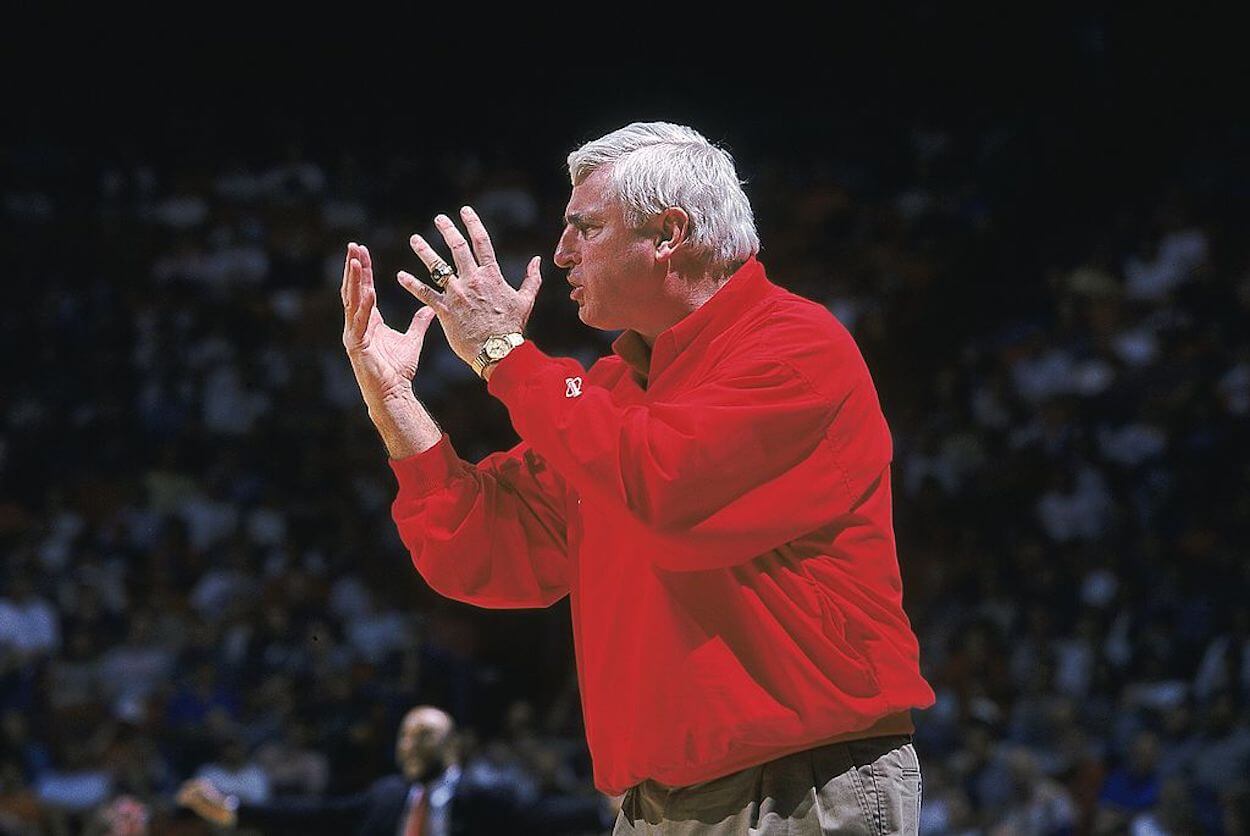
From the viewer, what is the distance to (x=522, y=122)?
13.5m

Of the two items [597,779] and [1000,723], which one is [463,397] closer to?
[1000,723]

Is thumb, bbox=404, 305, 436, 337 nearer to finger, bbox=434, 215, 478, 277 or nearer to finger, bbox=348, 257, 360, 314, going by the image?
finger, bbox=348, 257, 360, 314

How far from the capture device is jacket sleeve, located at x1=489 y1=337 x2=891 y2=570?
2295 mm

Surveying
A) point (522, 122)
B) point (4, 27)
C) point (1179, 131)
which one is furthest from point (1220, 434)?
point (4, 27)

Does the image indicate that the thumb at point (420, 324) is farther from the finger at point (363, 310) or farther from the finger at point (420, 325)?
the finger at point (363, 310)

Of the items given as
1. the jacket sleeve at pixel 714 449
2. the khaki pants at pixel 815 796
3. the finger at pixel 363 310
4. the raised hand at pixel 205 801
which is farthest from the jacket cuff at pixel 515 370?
the raised hand at pixel 205 801

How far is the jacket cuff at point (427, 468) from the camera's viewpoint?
273 cm

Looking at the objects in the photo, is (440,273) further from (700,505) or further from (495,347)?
(700,505)

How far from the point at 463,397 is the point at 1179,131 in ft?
19.1

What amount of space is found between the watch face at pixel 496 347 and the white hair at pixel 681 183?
0.89ft

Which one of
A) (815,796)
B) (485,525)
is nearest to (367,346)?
(485,525)

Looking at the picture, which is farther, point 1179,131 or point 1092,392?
point 1179,131

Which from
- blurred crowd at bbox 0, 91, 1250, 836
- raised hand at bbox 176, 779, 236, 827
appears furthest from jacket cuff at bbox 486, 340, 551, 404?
blurred crowd at bbox 0, 91, 1250, 836

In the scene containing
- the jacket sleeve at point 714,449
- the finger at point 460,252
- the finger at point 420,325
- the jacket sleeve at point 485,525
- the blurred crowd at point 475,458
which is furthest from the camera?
the blurred crowd at point 475,458
